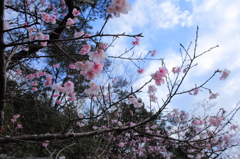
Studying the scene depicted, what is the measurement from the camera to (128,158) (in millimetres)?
7945

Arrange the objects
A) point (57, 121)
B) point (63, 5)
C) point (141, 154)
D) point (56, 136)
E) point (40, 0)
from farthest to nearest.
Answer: point (141, 154), point (57, 121), point (63, 5), point (40, 0), point (56, 136)

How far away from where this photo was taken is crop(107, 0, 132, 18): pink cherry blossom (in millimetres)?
1273

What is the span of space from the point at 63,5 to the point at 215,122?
527 centimetres

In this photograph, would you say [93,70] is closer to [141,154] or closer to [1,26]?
[1,26]

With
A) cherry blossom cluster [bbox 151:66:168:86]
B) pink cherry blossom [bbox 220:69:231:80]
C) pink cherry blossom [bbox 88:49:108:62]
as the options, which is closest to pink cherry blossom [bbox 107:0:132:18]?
pink cherry blossom [bbox 88:49:108:62]

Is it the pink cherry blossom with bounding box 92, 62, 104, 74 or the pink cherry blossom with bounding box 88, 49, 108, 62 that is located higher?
the pink cherry blossom with bounding box 88, 49, 108, 62

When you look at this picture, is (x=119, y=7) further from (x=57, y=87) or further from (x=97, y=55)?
(x=57, y=87)

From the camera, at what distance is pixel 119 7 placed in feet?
4.33

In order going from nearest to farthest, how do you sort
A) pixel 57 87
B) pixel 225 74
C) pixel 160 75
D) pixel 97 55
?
pixel 97 55 < pixel 160 75 < pixel 57 87 < pixel 225 74

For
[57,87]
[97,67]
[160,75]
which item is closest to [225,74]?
[160,75]

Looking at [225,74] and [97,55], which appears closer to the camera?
[97,55]

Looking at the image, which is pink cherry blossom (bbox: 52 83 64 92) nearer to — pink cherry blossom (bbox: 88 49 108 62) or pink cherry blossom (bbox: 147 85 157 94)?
pink cherry blossom (bbox: 88 49 108 62)

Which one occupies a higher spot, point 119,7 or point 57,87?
point 119,7

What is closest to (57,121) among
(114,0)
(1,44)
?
(1,44)
